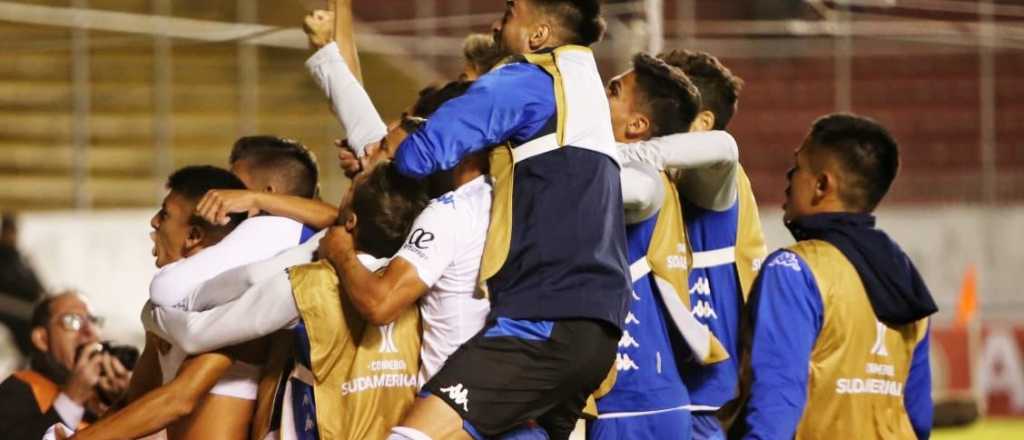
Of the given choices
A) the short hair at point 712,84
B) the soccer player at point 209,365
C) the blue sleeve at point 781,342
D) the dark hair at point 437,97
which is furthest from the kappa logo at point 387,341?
the short hair at point 712,84

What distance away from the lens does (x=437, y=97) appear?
4891 millimetres

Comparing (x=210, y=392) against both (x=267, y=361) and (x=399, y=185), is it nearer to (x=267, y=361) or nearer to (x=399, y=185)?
(x=267, y=361)

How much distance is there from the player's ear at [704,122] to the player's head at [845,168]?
0.34 metres

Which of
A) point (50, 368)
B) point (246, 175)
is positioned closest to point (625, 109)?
point (246, 175)

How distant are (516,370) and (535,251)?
0.31 m

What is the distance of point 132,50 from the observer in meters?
12.6

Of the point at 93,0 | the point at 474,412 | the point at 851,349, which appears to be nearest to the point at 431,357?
the point at 474,412

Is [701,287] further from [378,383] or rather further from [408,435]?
[408,435]

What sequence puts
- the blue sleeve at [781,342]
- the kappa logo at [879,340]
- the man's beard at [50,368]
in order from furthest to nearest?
the man's beard at [50,368], the kappa logo at [879,340], the blue sleeve at [781,342]

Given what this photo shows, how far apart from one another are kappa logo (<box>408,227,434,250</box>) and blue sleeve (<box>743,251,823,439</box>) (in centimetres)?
117

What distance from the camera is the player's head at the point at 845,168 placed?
16.9 ft

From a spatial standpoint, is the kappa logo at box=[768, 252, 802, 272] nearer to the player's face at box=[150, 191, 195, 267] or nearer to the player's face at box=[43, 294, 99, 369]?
the player's face at box=[150, 191, 195, 267]

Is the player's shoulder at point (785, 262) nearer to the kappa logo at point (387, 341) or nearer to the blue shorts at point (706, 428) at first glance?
the blue shorts at point (706, 428)

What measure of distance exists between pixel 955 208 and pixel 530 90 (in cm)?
1375
